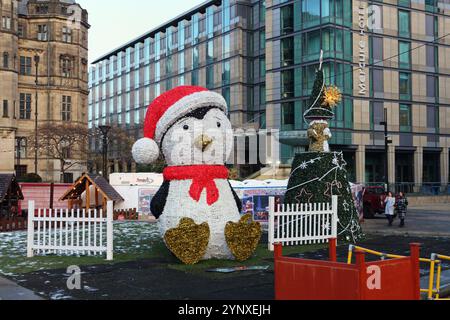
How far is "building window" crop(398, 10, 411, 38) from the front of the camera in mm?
46406

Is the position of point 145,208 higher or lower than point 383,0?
lower

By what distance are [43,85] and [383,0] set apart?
3261cm

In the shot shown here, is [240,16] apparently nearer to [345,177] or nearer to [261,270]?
[345,177]

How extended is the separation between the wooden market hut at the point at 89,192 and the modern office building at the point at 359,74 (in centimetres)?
1606

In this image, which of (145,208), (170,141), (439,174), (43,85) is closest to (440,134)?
(439,174)

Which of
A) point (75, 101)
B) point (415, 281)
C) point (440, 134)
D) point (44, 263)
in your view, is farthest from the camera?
point (75, 101)

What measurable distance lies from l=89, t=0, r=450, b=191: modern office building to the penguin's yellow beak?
26.3 metres

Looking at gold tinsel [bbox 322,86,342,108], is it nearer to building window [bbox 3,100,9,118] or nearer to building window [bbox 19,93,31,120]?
building window [bbox 3,100,9,118]

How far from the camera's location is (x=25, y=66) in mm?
51688

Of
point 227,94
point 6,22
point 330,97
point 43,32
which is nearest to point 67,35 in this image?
point 43,32

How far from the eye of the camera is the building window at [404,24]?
46.4 metres

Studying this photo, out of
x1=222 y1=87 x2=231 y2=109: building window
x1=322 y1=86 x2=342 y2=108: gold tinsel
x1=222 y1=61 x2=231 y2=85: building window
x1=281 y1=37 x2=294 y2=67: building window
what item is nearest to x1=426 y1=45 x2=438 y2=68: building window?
x1=281 y1=37 x2=294 y2=67: building window

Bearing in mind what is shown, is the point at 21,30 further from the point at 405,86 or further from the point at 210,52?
the point at 405,86

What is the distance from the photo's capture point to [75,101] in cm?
5306
